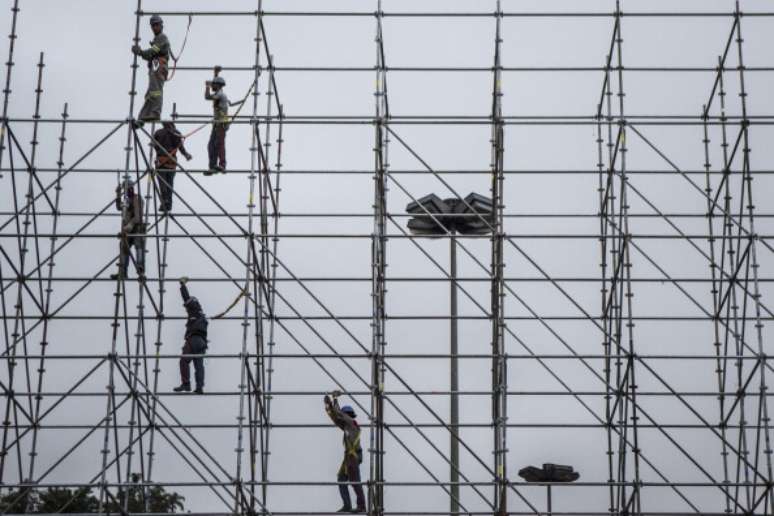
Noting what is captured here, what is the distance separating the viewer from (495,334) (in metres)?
26.8

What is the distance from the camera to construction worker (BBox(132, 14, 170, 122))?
88.9 ft

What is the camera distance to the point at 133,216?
2681 cm

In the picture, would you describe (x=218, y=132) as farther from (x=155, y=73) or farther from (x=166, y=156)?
(x=155, y=73)

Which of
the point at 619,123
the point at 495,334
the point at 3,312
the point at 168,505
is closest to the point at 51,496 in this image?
the point at 168,505

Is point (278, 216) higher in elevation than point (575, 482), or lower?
higher

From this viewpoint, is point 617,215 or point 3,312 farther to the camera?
point 617,215

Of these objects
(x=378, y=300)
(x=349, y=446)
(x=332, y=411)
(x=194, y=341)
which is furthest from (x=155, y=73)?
(x=349, y=446)

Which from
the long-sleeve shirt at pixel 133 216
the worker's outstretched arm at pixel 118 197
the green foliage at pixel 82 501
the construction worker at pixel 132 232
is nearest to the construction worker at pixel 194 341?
the construction worker at pixel 132 232

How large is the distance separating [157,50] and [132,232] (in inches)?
92.1

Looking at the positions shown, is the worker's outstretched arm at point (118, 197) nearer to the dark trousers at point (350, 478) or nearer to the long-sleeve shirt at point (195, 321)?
the long-sleeve shirt at point (195, 321)

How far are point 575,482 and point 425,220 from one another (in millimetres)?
4786

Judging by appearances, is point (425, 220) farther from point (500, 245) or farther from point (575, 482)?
point (575, 482)

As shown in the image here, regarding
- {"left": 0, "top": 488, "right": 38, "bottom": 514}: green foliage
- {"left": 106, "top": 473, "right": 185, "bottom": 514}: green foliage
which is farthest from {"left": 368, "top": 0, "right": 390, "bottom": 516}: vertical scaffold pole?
{"left": 106, "top": 473, "right": 185, "bottom": 514}: green foliage

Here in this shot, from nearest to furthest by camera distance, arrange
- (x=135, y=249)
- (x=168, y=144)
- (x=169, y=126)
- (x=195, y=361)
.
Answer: (x=195, y=361)
(x=135, y=249)
(x=169, y=126)
(x=168, y=144)
